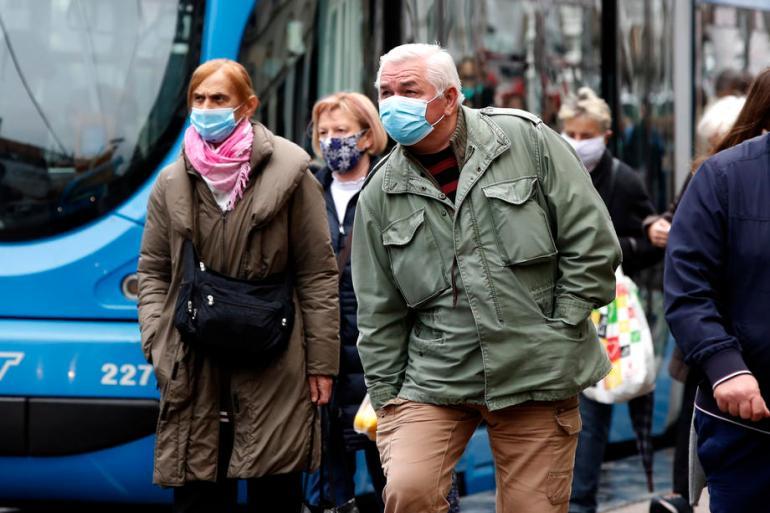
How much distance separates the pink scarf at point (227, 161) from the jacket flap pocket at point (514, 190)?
117 cm

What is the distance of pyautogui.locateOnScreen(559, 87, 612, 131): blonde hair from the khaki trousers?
2.33 meters

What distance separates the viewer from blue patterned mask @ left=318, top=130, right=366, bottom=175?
18.6 feet

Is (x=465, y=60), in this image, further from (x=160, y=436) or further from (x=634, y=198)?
(x=160, y=436)

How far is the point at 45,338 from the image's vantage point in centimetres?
587

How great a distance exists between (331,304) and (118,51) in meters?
1.45

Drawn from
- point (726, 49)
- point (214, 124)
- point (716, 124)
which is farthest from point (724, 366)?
point (726, 49)

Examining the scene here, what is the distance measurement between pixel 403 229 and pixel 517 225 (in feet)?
0.99

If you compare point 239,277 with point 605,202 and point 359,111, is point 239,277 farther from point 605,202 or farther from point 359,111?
point 605,202

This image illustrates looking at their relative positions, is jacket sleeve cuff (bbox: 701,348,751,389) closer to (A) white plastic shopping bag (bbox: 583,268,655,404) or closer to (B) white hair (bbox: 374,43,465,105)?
(B) white hair (bbox: 374,43,465,105)

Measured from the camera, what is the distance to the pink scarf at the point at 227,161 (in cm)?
501

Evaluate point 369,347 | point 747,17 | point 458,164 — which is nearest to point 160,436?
point 369,347

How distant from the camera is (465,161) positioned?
417 cm

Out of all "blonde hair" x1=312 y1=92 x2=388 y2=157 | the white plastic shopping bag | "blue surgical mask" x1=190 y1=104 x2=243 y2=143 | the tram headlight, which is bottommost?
the white plastic shopping bag

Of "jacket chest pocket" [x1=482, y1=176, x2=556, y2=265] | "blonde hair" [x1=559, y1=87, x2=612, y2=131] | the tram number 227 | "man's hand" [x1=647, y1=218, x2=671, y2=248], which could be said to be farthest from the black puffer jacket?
"jacket chest pocket" [x1=482, y1=176, x2=556, y2=265]
